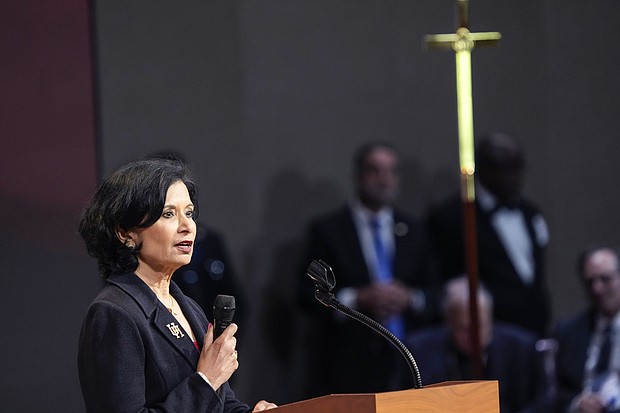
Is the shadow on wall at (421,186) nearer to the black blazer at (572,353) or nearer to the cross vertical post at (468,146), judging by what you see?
the cross vertical post at (468,146)

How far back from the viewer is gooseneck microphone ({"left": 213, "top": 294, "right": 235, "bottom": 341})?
2521 millimetres

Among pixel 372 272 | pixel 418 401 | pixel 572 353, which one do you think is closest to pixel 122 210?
pixel 418 401

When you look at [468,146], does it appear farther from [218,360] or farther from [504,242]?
[218,360]

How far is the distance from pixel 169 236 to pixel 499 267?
144 inches

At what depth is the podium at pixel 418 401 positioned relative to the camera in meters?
2.23

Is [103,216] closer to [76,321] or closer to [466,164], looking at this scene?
[76,321]

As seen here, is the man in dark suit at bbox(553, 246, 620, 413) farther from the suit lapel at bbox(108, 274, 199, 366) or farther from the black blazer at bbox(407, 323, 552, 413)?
the suit lapel at bbox(108, 274, 199, 366)

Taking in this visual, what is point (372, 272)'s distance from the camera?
18.7 ft

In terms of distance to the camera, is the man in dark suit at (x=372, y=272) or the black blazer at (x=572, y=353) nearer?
the black blazer at (x=572, y=353)

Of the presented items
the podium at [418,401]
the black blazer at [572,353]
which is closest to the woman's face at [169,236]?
the podium at [418,401]

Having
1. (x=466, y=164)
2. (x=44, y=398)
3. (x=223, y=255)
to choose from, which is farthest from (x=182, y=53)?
(x=44, y=398)

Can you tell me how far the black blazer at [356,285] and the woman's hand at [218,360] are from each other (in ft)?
10.3

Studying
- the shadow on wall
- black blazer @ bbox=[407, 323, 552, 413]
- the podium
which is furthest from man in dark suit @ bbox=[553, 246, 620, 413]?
the podium

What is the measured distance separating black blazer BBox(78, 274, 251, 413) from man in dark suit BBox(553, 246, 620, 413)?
3.15m
